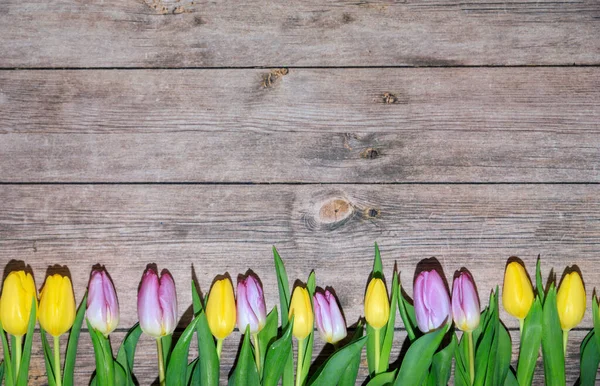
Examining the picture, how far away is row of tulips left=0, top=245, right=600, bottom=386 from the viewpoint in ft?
2.75

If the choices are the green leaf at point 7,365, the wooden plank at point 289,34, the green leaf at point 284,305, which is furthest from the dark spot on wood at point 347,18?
the green leaf at point 7,365

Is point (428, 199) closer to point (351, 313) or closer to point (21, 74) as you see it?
point (351, 313)

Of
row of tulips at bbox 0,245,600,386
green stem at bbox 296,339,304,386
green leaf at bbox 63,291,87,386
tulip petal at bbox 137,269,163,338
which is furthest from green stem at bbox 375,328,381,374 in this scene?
green leaf at bbox 63,291,87,386

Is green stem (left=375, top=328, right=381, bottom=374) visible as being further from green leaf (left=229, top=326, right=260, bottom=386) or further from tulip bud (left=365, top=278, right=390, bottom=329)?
green leaf (left=229, top=326, right=260, bottom=386)

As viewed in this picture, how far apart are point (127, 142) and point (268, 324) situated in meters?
0.35

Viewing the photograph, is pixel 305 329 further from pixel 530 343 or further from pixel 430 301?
pixel 530 343

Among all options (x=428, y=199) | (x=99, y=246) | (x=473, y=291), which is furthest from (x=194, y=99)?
(x=473, y=291)

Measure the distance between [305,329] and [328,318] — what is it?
4 centimetres

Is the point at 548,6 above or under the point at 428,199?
above

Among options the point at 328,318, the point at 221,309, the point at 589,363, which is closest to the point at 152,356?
the point at 221,309

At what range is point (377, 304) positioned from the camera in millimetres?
849

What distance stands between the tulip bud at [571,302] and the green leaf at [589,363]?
0.19 ft

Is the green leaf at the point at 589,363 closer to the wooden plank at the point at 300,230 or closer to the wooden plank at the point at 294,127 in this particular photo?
the wooden plank at the point at 300,230

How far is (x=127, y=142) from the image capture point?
91cm
